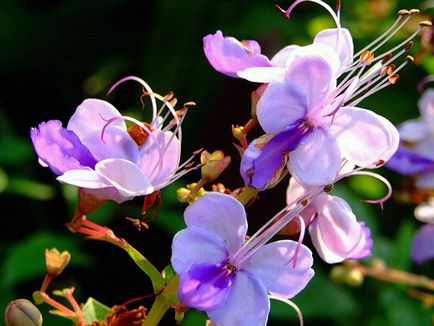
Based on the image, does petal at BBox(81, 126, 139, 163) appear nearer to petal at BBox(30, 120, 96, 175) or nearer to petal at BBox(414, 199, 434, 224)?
petal at BBox(30, 120, 96, 175)

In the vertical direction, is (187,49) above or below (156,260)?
above

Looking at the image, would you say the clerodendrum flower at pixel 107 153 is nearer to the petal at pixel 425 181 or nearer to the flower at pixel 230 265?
the flower at pixel 230 265

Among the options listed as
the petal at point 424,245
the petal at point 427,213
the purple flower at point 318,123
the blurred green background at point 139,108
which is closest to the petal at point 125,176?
the purple flower at point 318,123

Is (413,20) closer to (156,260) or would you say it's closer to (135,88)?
(135,88)

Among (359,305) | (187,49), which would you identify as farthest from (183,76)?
(359,305)

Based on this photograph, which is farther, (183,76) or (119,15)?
(119,15)

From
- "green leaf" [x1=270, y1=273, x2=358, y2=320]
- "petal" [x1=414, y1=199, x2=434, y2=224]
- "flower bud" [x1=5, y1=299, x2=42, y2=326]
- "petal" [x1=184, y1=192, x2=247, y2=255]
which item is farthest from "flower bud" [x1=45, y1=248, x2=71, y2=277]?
"green leaf" [x1=270, y1=273, x2=358, y2=320]
